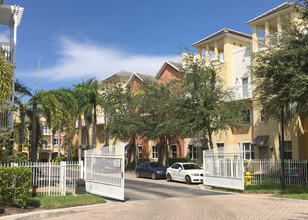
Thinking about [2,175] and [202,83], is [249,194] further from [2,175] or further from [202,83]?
[2,175]

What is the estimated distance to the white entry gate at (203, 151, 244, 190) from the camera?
17.4 meters

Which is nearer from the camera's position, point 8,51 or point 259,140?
point 8,51

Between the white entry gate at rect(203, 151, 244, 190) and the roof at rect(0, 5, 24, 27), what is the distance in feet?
44.3

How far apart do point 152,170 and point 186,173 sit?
17.9ft

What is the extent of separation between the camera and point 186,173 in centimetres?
2331

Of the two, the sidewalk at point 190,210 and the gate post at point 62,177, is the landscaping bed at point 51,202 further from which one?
the gate post at point 62,177

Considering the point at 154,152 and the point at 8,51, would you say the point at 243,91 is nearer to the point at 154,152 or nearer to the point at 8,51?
the point at 154,152

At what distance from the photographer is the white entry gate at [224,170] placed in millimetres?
17359

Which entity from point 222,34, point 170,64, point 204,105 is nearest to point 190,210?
point 204,105

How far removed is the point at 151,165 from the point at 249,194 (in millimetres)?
13121

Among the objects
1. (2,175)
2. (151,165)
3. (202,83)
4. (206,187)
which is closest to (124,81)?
(151,165)

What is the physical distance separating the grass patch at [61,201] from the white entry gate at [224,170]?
23.4 ft

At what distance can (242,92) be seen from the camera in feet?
98.6

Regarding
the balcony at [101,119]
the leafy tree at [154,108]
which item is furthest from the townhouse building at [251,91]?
the balcony at [101,119]
